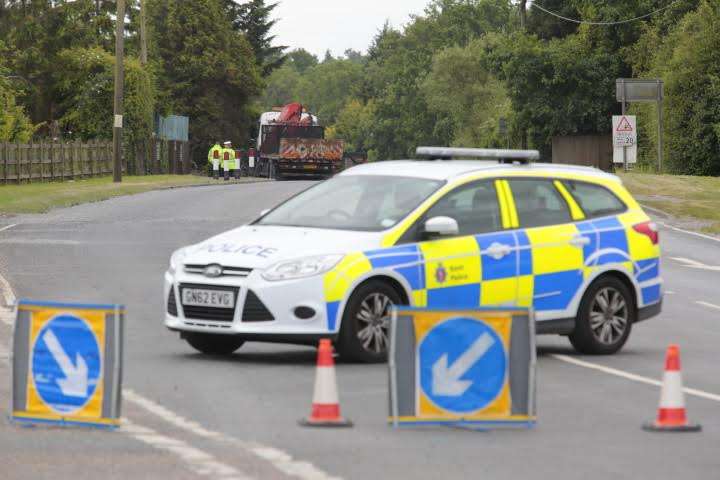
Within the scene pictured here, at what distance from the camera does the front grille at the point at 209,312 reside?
12.6 m

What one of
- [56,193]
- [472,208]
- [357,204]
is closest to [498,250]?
[472,208]

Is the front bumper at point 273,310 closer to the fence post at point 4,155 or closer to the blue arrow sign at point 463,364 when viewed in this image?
the blue arrow sign at point 463,364

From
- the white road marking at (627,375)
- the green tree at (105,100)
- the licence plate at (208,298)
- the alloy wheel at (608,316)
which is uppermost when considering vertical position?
the green tree at (105,100)

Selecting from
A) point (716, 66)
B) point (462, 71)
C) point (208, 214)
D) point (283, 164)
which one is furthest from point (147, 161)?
point (462, 71)

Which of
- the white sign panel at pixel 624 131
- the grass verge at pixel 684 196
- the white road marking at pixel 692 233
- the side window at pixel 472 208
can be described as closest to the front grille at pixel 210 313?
the side window at pixel 472 208

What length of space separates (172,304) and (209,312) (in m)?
0.50

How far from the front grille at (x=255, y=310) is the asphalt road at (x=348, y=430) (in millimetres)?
387

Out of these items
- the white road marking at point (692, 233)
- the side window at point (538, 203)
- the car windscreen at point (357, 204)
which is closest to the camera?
the car windscreen at point (357, 204)

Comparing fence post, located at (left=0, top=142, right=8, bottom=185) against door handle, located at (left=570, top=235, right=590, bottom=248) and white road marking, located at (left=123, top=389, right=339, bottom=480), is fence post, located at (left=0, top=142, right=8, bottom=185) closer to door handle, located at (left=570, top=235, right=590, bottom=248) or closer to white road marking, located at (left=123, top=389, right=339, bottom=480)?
Result: door handle, located at (left=570, top=235, right=590, bottom=248)

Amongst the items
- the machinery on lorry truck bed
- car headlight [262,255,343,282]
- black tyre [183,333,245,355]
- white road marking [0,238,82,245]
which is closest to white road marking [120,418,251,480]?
car headlight [262,255,343,282]

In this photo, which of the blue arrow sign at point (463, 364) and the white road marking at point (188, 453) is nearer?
the white road marking at point (188, 453)

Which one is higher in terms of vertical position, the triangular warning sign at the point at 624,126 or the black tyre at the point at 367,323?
the triangular warning sign at the point at 624,126

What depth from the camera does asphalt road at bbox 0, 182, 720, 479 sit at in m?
8.55

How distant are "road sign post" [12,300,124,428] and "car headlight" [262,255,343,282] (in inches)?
122
